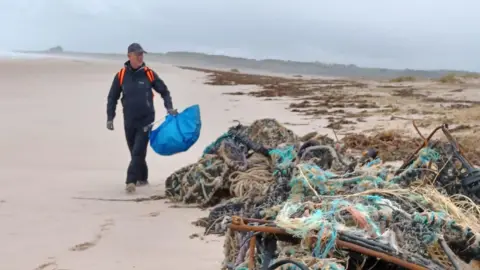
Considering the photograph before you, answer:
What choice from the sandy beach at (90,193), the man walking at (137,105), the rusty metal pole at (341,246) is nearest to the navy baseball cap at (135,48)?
the man walking at (137,105)

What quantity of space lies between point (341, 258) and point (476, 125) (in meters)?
9.08

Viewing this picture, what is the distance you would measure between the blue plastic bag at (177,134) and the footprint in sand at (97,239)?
1.19 meters

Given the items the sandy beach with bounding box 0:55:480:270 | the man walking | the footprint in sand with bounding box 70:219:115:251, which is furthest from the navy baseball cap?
the footprint in sand with bounding box 70:219:115:251

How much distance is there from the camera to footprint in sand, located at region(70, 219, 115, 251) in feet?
15.2

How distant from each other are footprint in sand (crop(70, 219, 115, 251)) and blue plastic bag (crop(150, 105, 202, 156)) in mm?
1190

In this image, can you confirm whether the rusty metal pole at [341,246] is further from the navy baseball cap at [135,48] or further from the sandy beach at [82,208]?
the navy baseball cap at [135,48]

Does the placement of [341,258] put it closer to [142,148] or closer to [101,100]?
[142,148]

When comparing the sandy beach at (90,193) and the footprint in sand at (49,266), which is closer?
the footprint in sand at (49,266)

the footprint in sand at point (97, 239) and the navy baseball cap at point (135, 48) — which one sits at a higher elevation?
the navy baseball cap at point (135, 48)

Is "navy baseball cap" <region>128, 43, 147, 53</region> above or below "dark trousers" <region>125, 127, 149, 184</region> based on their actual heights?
above

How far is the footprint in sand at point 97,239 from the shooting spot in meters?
4.62

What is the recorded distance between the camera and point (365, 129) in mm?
11367

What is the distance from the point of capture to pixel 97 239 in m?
4.84

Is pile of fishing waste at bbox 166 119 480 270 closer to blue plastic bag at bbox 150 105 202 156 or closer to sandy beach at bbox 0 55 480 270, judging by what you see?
sandy beach at bbox 0 55 480 270
